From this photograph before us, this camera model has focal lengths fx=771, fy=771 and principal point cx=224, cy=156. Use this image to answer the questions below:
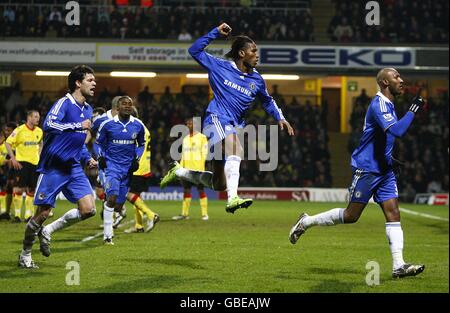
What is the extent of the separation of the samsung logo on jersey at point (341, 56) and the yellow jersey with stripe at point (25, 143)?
1577cm

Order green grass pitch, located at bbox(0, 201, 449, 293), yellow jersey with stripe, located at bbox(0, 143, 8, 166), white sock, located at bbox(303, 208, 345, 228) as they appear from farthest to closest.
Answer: yellow jersey with stripe, located at bbox(0, 143, 8, 166)
white sock, located at bbox(303, 208, 345, 228)
green grass pitch, located at bbox(0, 201, 449, 293)

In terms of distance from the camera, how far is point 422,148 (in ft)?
111

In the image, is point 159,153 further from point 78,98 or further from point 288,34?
point 78,98

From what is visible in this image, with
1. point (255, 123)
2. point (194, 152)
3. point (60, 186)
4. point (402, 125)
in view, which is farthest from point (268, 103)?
point (255, 123)

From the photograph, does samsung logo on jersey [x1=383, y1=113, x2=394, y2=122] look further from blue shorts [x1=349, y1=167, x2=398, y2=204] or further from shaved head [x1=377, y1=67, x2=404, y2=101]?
blue shorts [x1=349, y1=167, x2=398, y2=204]

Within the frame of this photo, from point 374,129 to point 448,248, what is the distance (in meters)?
5.52

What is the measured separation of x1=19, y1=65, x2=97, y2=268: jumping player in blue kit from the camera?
1041 cm

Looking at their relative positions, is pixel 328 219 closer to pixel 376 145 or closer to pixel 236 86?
pixel 376 145

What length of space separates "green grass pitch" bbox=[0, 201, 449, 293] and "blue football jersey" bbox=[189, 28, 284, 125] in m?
2.21

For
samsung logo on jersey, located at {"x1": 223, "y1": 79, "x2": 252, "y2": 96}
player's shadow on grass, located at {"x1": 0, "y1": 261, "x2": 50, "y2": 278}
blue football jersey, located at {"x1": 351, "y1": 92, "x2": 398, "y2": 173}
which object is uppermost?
samsung logo on jersey, located at {"x1": 223, "y1": 79, "x2": 252, "y2": 96}

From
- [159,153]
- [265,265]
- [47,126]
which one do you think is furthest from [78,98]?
[159,153]

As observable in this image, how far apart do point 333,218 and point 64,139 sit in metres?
3.82

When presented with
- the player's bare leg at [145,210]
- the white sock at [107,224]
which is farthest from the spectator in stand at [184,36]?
the white sock at [107,224]

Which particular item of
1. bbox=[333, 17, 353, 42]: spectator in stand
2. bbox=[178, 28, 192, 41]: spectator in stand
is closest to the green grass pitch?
bbox=[178, 28, 192, 41]: spectator in stand
